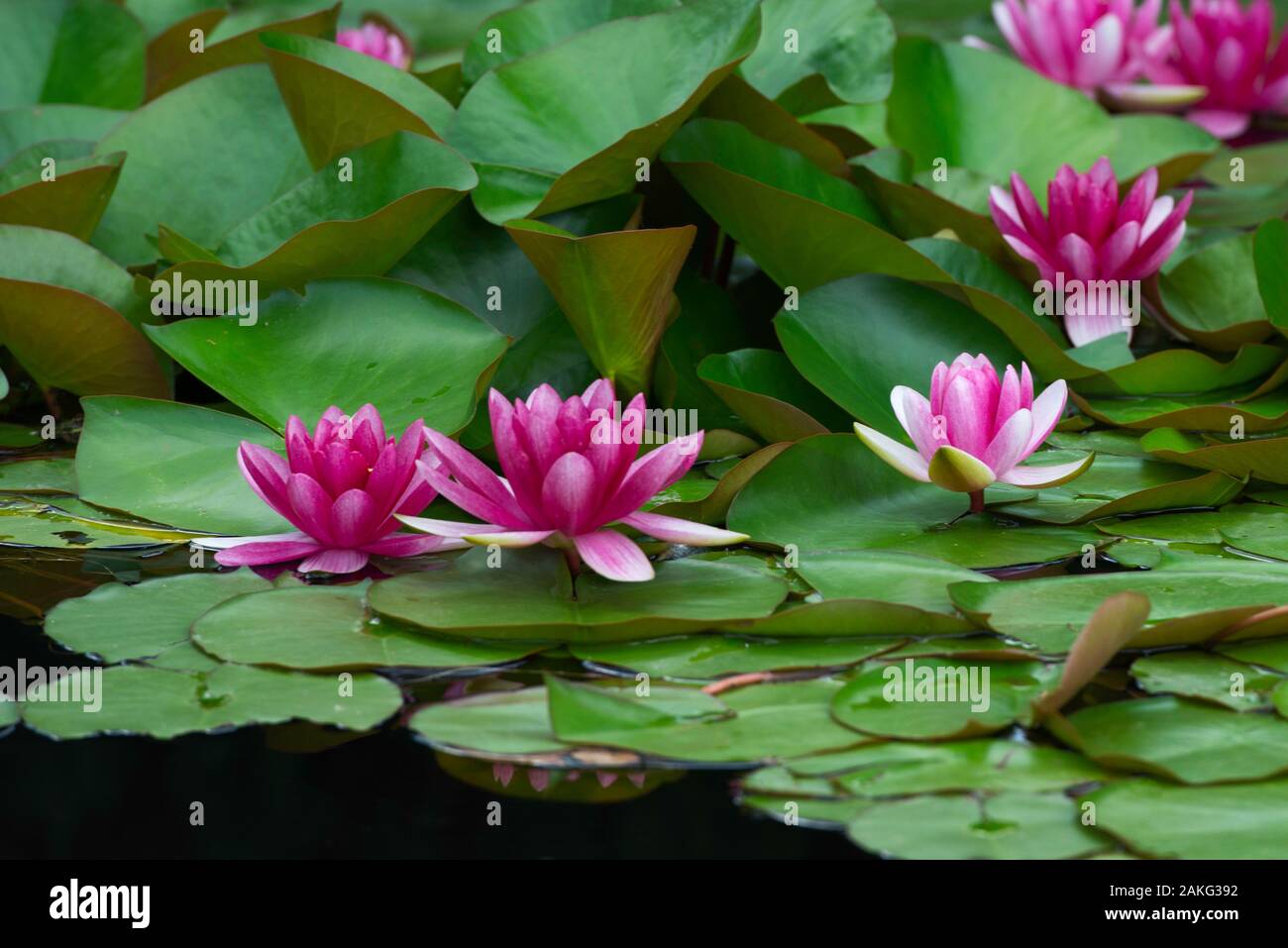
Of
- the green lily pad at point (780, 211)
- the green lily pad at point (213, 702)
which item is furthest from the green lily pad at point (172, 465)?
the green lily pad at point (780, 211)

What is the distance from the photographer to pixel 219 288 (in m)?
1.78

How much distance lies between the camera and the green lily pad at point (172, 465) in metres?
1.58

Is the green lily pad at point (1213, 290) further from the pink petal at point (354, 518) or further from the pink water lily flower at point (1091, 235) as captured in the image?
the pink petal at point (354, 518)

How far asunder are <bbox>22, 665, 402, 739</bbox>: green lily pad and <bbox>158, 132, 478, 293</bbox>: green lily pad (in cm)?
69

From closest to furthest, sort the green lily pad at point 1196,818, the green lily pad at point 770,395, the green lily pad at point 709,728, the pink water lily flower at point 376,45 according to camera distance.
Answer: the green lily pad at point 1196,818, the green lily pad at point 709,728, the green lily pad at point 770,395, the pink water lily flower at point 376,45

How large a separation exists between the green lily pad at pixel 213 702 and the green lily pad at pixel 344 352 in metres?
0.50

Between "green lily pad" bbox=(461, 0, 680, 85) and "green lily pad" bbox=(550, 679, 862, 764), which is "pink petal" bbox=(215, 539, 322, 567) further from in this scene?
"green lily pad" bbox=(461, 0, 680, 85)

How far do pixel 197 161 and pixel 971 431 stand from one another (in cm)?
135

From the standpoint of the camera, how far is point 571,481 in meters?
1.29

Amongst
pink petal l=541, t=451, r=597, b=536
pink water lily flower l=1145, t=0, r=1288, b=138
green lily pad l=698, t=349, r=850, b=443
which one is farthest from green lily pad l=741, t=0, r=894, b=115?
pink water lily flower l=1145, t=0, r=1288, b=138

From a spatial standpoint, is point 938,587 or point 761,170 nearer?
point 938,587
